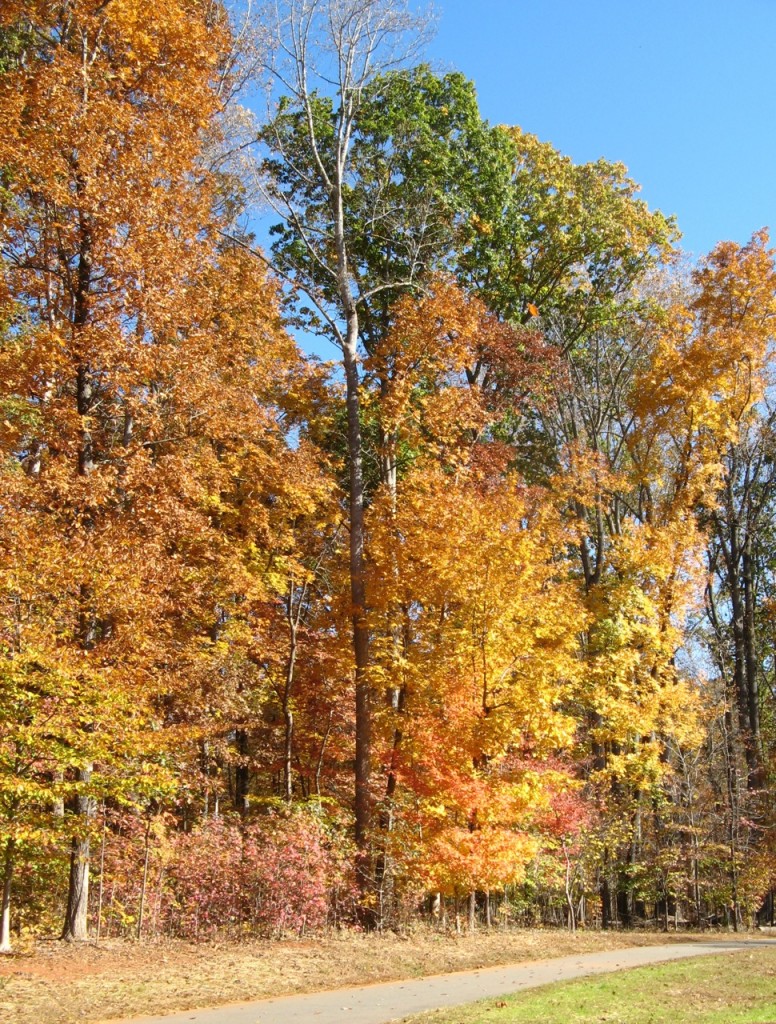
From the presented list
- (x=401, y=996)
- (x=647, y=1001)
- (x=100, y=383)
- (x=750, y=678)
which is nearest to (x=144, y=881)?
(x=401, y=996)

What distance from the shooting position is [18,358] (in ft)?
34.7

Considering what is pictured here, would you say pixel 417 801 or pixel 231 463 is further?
pixel 231 463

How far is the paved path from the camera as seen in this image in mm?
7070

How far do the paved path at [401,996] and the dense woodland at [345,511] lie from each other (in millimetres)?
1641

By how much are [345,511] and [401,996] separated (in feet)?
41.9

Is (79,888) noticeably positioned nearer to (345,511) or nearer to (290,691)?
(290,691)

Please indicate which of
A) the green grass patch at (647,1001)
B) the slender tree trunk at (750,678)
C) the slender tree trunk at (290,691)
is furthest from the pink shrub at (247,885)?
the slender tree trunk at (750,678)

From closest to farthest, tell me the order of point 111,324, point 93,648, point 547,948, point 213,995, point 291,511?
point 213,995 → point 93,648 → point 111,324 → point 547,948 → point 291,511

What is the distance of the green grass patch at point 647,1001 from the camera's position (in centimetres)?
685

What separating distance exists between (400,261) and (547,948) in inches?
568

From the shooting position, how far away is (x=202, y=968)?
9.20m

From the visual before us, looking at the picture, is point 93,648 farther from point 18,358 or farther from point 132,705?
point 18,358

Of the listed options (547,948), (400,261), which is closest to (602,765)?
(547,948)

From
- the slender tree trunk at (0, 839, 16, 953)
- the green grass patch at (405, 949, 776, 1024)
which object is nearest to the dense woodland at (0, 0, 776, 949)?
the slender tree trunk at (0, 839, 16, 953)
